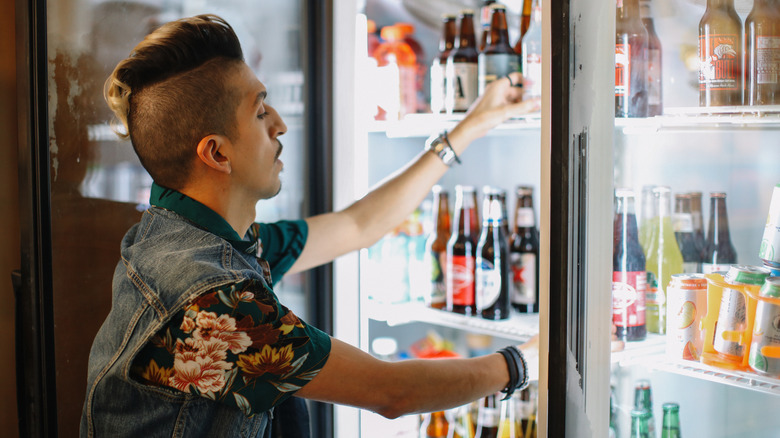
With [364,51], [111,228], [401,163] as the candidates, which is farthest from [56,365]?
[401,163]

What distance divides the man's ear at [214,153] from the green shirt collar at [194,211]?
75 mm

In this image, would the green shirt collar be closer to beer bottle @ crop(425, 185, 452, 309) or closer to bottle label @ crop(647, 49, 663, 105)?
beer bottle @ crop(425, 185, 452, 309)

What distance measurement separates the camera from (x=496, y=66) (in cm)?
157

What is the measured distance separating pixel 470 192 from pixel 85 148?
99cm

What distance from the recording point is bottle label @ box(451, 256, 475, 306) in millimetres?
1692

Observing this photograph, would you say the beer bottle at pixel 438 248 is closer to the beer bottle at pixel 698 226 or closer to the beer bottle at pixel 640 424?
the beer bottle at pixel 640 424

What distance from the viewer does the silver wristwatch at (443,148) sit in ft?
5.19

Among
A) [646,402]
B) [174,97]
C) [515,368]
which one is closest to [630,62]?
[515,368]

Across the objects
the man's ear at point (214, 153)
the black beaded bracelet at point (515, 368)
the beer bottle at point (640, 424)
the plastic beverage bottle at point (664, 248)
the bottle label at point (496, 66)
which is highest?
the bottle label at point (496, 66)

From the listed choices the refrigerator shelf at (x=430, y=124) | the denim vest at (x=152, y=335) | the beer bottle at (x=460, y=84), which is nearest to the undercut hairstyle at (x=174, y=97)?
the denim vest at (x=152, y=335)

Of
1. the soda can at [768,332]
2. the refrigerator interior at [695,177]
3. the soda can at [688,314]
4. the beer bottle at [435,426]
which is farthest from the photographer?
the beer bottle at [435,426]

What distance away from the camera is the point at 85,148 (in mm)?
1408

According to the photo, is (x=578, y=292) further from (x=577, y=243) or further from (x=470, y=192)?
(x=470, y=192)

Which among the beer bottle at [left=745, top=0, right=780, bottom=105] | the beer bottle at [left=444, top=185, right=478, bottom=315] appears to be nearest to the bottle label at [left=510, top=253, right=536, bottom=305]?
the beer bottle at [left=444, top=185, right=478, bottom=315]
